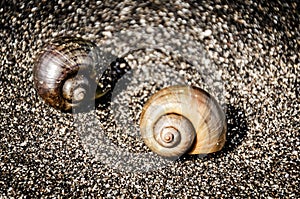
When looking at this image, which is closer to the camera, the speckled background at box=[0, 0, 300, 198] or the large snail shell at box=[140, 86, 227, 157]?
the large snail shell at box=[140, 86, 227, 157]

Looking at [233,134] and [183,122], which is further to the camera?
[233,134]

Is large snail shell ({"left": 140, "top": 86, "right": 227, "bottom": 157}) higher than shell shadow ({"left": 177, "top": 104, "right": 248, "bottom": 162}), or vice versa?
large snail shell ({"left": 140, "top": 86, "right": 227, "bottom": 157})

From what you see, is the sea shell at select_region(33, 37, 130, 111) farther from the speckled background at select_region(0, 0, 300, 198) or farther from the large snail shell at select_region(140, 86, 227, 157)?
the large snail shell at select_region(140, 86, 227, 157)

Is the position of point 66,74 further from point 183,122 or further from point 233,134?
point 233,134

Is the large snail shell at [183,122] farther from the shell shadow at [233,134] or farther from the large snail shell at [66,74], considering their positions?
the large snail shell at [66,74]

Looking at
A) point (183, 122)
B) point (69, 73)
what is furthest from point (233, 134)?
point (69, 73)

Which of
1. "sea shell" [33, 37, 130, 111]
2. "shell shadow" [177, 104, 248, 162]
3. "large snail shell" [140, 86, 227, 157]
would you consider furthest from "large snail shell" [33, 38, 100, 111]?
"shell shadow" [177, 104, 248, 162]
